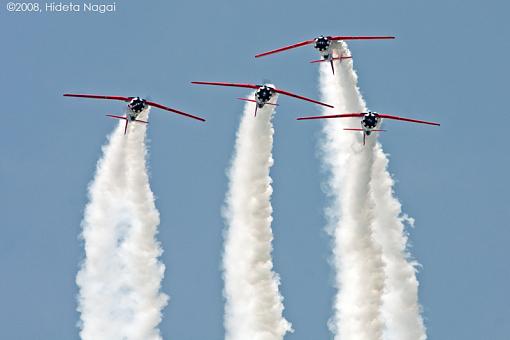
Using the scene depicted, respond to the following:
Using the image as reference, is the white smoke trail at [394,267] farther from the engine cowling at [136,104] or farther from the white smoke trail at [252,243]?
the engine cowling at [136,104]

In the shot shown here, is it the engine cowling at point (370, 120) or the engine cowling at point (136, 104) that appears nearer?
the engine cowling at point (370, 120)

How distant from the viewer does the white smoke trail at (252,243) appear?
108 m

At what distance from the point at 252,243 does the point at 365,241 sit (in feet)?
31.9

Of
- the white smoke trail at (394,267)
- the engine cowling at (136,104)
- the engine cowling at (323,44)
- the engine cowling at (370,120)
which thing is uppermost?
the engine cowling at (323,44)

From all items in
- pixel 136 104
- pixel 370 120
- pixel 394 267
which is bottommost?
pixel 394 267

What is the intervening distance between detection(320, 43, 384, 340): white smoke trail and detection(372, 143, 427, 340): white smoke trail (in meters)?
2.06

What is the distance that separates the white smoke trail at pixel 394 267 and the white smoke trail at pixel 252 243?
917cm

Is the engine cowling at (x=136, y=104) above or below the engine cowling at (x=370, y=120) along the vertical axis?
above

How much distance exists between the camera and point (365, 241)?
360 ft

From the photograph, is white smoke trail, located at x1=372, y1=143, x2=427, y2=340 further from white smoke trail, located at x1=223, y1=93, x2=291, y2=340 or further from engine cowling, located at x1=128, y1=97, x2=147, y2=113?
engine cowling, located at x1=128, y1=97, x2=147, y2=113

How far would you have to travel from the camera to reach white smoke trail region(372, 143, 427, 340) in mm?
108562

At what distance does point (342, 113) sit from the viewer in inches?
4574

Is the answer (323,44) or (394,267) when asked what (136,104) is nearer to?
(323,44)

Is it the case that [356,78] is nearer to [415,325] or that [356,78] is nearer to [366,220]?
[366,220]
